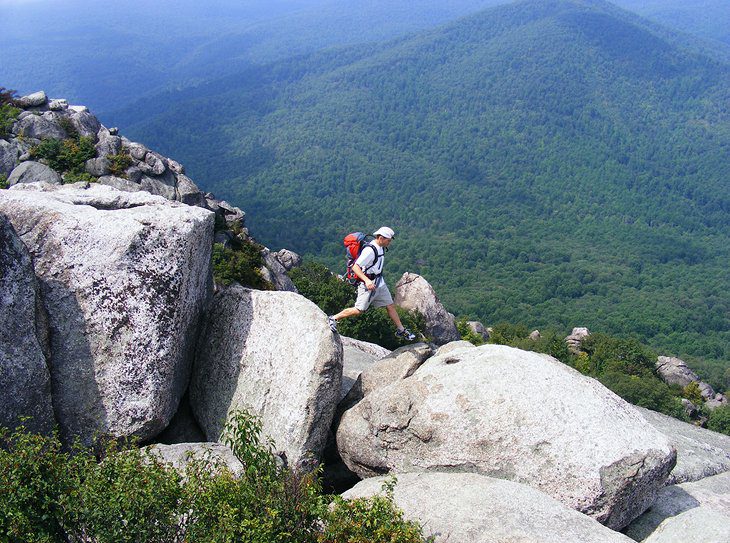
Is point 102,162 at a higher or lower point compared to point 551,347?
higher

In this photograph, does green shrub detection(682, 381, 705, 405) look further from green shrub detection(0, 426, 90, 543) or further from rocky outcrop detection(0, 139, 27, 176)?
rocky outcrop detection(0, 139, 27, 176)

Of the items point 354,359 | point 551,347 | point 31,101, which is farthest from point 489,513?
point 551,347

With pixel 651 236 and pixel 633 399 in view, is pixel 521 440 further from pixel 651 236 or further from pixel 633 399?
pixel 651 236

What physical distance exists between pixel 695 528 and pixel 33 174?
37.2m

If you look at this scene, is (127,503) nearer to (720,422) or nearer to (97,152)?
(97,152)

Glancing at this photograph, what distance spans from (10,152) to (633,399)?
145ft

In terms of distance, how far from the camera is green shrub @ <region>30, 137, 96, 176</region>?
38562 millimetres

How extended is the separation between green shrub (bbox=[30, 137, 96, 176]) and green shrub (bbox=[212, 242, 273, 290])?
11.3 m

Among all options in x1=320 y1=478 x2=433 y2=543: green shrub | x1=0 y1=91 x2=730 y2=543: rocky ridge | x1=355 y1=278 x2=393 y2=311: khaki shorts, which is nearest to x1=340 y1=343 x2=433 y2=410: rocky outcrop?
x1=0 y1=91 x2=730 y2=543: rocky ridge

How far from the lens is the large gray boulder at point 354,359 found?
58.0 ft

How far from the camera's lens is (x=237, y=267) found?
1278 inches

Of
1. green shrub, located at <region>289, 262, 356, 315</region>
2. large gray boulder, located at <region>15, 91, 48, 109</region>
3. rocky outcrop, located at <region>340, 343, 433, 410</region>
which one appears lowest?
green shrub, located at <region>289, 262, 356, 315</region>

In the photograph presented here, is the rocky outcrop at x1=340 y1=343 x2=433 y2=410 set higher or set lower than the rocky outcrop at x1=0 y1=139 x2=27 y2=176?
lower

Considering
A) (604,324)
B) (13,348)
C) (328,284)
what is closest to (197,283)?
(13,348)
